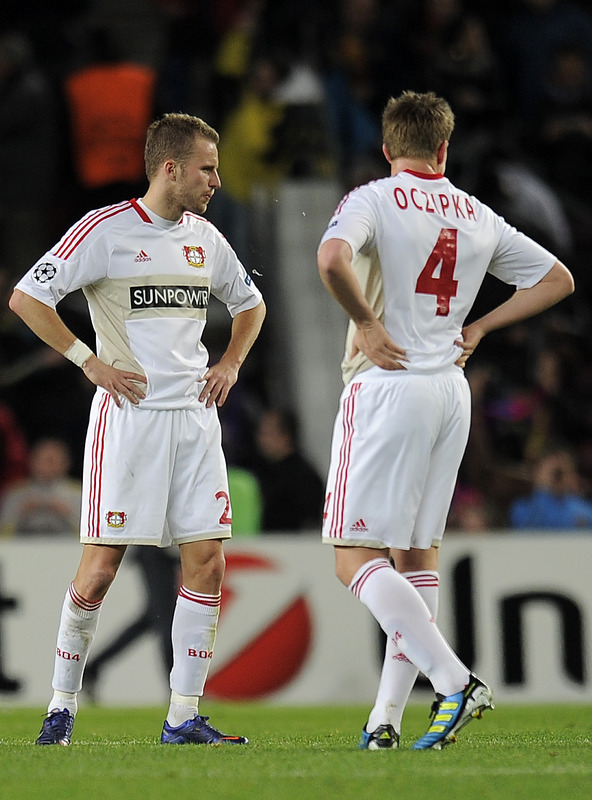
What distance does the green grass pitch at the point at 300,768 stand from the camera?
14.4ft

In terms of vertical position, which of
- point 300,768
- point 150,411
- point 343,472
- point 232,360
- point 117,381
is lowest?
point 300,768

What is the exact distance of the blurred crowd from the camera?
11.1 m

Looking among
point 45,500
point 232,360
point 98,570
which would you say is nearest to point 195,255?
point 232,360

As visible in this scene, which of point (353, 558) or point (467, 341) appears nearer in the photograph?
point (353, 558)

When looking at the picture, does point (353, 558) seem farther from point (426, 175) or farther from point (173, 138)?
point (173, 138)

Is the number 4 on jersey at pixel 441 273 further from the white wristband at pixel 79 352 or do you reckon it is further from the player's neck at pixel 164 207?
the white wristband at pixel 79 352

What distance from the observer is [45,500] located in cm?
992

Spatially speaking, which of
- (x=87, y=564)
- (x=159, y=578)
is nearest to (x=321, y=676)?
(x=159, y=578)

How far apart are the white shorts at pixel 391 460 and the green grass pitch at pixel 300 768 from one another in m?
0.77

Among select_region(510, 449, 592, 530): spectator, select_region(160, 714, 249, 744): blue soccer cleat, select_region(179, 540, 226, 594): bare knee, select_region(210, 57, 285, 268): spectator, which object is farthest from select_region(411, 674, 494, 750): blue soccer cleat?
select_region(210, 57, 285, 268): spectator

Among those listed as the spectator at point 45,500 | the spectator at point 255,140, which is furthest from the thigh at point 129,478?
the spectator at point 255,140

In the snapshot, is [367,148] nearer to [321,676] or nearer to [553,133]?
[553,133]

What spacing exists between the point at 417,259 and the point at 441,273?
114mm

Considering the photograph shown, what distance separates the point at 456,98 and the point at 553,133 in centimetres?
96
